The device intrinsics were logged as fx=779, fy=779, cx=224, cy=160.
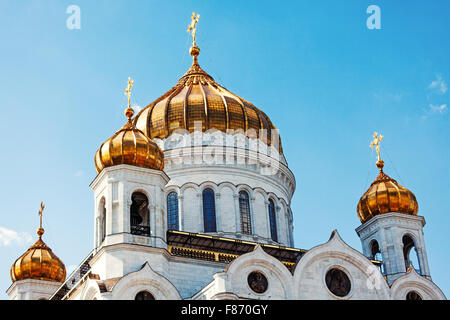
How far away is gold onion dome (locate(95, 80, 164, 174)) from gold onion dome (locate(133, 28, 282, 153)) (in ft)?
18.3

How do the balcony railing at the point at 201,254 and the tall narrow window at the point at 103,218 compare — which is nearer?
the balcony railing at the point at 201,254

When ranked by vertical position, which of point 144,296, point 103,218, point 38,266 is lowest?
point 144,296

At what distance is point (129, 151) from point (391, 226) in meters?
11.1

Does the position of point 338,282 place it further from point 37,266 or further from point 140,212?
point 37,266

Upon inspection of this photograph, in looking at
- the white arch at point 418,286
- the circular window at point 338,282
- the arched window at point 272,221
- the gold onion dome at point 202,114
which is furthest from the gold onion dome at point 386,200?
the circular window at point 338,282

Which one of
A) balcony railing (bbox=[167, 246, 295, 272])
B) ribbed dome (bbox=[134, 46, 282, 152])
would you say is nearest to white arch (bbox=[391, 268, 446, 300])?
balcony railing (bbox=[167, 246, 295, 272])

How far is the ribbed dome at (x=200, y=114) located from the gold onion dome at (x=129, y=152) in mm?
5581

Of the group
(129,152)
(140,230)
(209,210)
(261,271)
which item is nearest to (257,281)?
(261,271)

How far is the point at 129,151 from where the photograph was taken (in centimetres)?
2622

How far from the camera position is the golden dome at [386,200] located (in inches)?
1212

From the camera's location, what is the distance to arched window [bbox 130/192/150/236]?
26072 mm

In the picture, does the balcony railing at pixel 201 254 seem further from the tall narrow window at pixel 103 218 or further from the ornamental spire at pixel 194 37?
the ornamental spire at pixel 194 37

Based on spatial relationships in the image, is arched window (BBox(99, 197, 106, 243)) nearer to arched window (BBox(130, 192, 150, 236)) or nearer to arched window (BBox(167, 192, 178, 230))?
arched window (BBox(130, 192, 150, 236))
